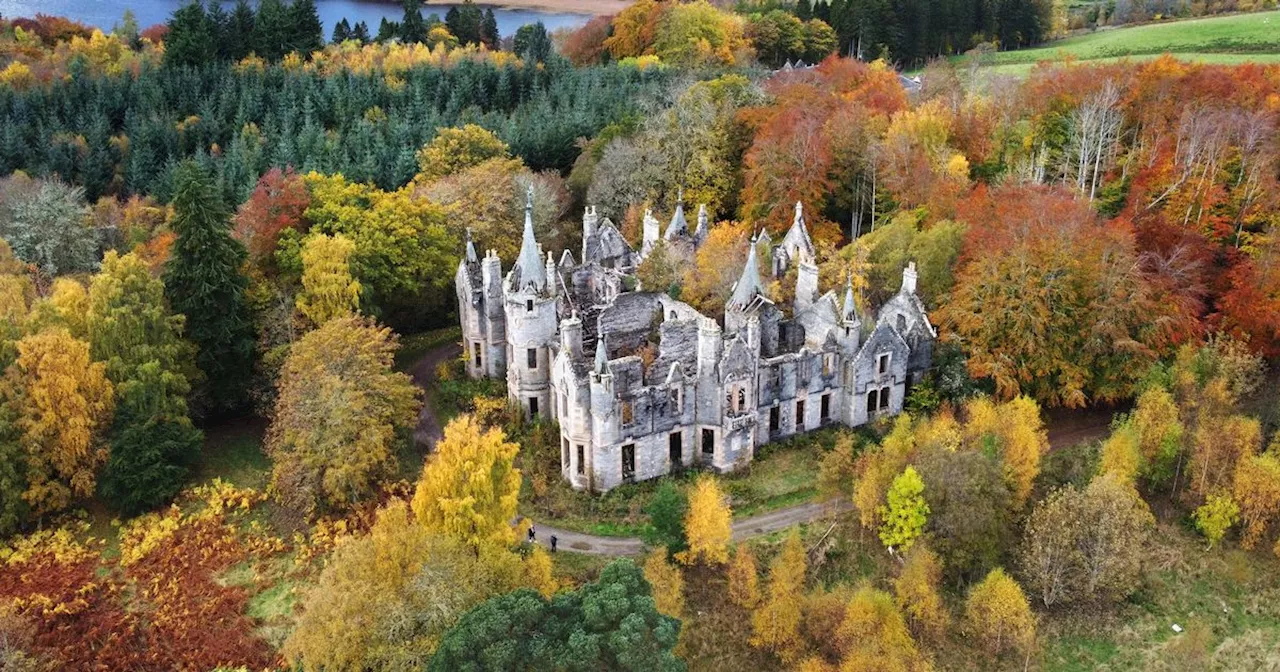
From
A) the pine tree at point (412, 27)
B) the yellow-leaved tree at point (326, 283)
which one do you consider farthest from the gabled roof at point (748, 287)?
the pine tree at point (412, 27)

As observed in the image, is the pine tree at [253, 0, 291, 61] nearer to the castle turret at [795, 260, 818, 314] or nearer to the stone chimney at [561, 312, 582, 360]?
the stone chimney at [561, 312, 582, 360]

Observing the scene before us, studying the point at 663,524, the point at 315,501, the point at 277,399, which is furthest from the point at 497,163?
the point at 663,524

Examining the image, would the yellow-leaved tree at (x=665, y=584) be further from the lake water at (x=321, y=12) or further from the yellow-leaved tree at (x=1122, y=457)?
Result: the lake water at (x=321, y=12)

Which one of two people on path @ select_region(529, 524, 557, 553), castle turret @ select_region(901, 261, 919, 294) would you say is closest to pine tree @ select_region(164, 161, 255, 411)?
two people on path @ select_region(529, 524, 557, 553)

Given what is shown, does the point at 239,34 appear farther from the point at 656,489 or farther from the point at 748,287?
the point at 656,489

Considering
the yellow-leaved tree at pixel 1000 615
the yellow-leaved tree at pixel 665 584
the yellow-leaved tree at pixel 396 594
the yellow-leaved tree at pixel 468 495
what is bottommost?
the yellow-leaved tree at pixel 1000 615
